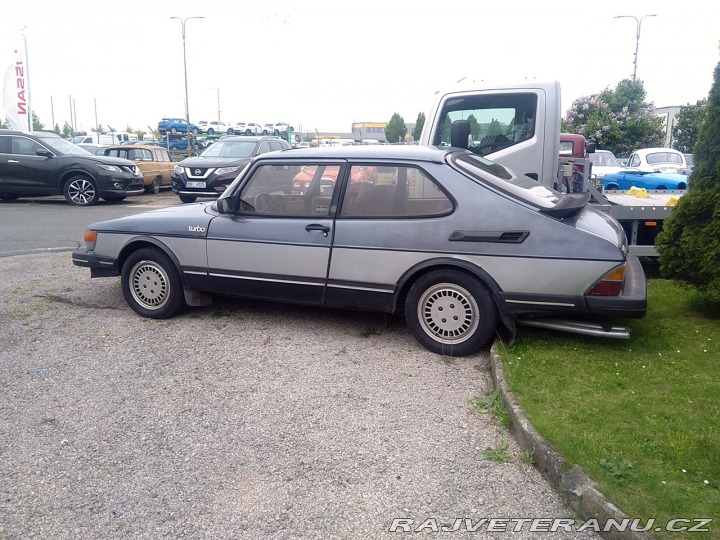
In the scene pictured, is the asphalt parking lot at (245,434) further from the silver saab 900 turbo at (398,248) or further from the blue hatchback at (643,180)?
the blue hatchback at (643,180)

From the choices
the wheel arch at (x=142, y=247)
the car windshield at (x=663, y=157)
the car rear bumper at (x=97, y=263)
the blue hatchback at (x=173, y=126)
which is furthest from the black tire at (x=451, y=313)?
the blue hatchback at (x=173, y=126)

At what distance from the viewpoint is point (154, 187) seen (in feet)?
71.0

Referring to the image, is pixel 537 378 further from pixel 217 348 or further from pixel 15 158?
pixel 15 158

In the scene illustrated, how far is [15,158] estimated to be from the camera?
16484 millimetres

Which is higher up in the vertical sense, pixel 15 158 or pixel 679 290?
pixel 15 158

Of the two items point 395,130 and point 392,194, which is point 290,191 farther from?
point 395,130

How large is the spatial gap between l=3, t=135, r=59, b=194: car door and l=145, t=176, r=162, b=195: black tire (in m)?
4.94

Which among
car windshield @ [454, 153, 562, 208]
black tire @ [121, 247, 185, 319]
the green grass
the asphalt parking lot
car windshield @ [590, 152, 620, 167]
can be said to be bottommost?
the asphalt parking lot

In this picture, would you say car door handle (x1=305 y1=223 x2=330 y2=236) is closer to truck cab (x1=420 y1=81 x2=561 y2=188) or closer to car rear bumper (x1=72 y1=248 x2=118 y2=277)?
car rear bumper (x1=72 y1=248 x2=118 y2=277)

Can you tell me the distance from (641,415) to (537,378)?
0.73m

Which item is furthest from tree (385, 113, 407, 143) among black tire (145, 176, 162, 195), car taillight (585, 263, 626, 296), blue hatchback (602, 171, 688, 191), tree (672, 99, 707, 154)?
car taillight (585, 263, 626, 296)

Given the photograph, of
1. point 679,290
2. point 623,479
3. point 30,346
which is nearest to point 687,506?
point 623,479

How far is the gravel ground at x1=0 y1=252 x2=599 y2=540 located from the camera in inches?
125

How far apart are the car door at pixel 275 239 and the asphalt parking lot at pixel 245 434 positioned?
466 mm
